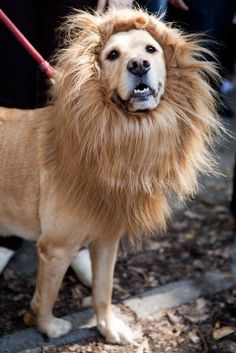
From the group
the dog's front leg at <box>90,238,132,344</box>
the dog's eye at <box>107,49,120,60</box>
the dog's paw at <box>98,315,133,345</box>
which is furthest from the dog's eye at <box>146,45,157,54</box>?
the dog's paw at <box>98,315,133,345</box>

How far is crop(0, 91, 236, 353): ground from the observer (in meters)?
2.71

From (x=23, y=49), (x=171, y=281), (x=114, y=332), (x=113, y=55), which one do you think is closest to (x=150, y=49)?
(x=113, y=55)

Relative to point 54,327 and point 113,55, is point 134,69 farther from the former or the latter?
point 54,327

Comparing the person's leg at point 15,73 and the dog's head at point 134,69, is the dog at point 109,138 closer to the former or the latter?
the dog's head at point 134,69

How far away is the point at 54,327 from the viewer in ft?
8.77

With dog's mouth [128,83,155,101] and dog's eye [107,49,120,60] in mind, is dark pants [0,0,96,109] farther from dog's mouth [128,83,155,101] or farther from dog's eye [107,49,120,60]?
dog's mouth [128,83,155,101]

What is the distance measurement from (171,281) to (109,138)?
1279 millimetres

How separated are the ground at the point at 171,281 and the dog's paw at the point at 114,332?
33mm

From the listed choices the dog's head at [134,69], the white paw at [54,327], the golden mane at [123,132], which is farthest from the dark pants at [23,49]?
the white paw at [54,327]

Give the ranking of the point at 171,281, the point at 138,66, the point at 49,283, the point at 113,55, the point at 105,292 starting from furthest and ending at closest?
1. the point at 171,281
2. the point at 105,292
3. the point at 49,283
4. the point at 113,55
5. the point at 138,66

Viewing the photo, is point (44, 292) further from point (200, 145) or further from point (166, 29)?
point (166, 29)

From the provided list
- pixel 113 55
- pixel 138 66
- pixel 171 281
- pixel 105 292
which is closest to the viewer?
pixel 138 66

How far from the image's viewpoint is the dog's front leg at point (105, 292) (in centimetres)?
258

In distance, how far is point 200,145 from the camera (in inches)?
88.6
